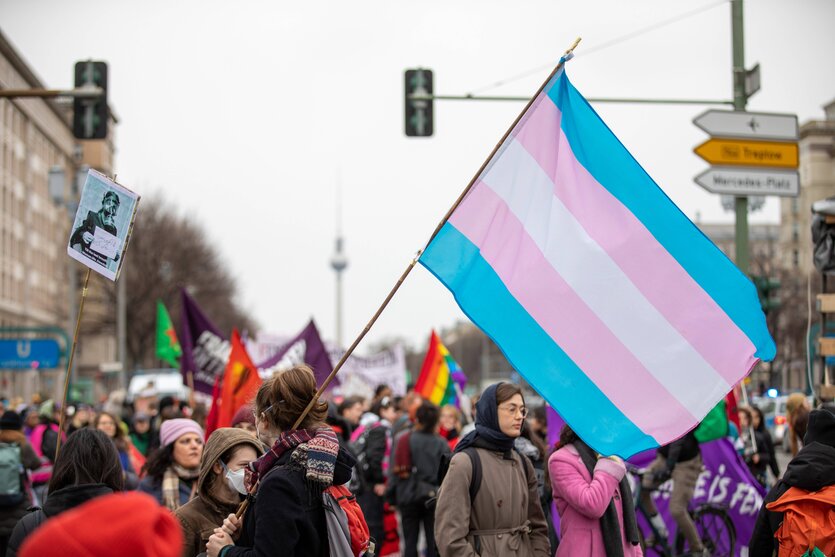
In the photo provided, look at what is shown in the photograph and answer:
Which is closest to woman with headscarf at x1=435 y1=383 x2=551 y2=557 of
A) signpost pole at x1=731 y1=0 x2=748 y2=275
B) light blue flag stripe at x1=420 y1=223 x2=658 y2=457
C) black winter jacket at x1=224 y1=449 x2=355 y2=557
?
light blue flag stripe at x1=420 y1=223 x2=658 y2=457

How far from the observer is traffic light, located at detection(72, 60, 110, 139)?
14070 mm

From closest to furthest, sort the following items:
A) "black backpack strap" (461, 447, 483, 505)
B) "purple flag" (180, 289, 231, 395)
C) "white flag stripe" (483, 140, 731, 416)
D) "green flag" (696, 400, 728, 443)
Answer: "white flag stripe" (483, 140, 731, 416)
"black backpack strap" (461, 447, 483, 505)
"green flag" (696, 400, 728, 443)
"purple flag" (180, 289, 231, 395)

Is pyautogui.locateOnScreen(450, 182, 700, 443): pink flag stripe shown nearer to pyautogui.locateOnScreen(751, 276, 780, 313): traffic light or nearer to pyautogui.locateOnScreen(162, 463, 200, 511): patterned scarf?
pyautogui.locateOnScreen(162, 463, 200, 511): patterned scarf

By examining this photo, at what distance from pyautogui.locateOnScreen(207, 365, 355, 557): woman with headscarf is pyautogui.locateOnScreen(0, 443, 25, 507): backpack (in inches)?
207

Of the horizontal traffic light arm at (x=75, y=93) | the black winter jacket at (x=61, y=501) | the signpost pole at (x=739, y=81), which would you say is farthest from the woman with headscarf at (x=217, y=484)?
the horizontal traffic light arm at (x=75, y=93)

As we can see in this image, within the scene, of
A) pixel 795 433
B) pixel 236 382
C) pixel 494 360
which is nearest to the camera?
pixel 795 433

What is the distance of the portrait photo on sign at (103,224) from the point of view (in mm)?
5887

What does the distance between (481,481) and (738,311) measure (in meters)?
1.59

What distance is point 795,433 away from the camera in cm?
843

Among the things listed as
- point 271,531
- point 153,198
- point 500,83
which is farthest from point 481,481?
point 153,198

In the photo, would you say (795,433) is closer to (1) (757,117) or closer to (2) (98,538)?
(1) (757,117)

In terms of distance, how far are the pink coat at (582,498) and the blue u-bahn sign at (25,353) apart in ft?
52.6

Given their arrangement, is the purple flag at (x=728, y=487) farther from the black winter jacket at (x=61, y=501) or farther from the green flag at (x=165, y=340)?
the green flag at (x=165, y=340)

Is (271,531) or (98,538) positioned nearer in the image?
(98,538)
